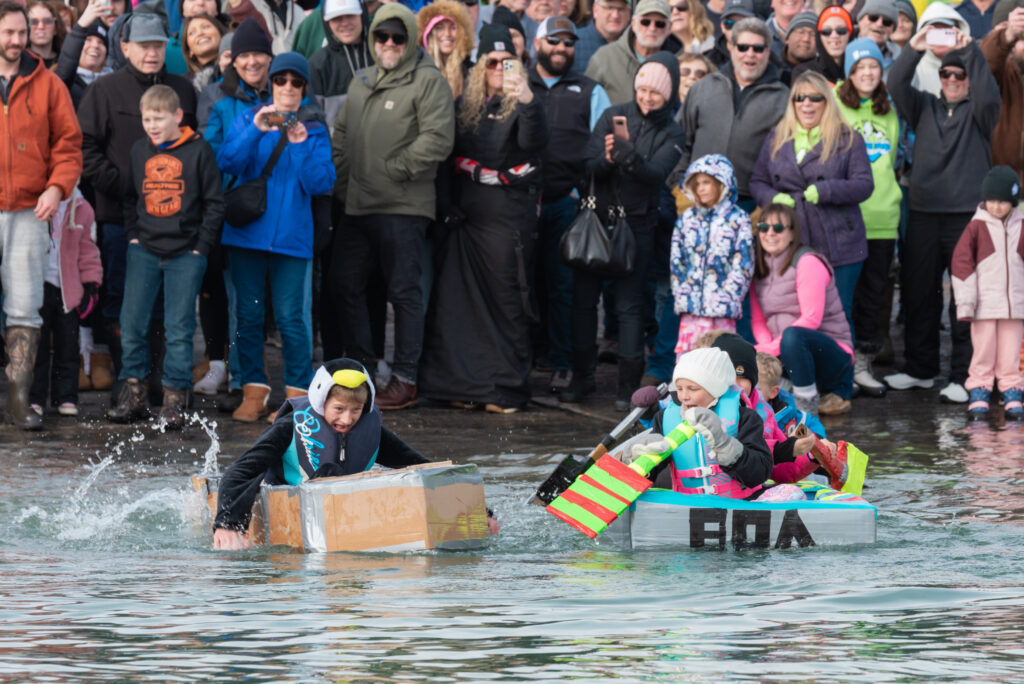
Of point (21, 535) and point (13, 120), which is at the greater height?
point (13, 120)

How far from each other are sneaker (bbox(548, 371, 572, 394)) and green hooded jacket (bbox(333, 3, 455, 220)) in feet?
5.85

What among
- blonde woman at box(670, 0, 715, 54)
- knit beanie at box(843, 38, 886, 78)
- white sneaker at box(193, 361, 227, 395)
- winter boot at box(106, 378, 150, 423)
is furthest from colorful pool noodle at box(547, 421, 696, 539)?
blonde woman at box(670, 0, 715, 54)

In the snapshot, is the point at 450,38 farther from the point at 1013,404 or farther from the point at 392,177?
the point at 1013,404

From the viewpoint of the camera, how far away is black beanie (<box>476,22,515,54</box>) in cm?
1195

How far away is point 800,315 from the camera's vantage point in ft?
40.2

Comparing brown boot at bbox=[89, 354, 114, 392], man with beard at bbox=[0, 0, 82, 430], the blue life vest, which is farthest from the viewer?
brown boot at bbox=[89, 354, 114, 392]

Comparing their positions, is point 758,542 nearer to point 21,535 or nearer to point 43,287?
point 21,535

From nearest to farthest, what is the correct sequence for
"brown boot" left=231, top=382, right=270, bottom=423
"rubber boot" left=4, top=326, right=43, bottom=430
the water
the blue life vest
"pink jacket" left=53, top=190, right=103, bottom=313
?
the water → the blue life vest → "rubber boot" left=4, top=326, right=43, bottom=430 → "pink jacket" left=53, top=190, right=103, bottom=313 → "brown boot" left=231, top=382, right=270, bottom=423

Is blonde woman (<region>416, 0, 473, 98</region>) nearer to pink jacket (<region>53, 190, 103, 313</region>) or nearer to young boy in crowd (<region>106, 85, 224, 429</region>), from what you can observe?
young boy in crowd (<region>106, 85, 224, 429</region>)

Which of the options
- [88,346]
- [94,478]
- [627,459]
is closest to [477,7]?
[88,346]

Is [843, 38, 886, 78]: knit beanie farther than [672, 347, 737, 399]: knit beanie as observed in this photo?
Yes

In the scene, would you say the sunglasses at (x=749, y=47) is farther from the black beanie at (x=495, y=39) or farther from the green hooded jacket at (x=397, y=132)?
the green hooded jacket at (x=397, y=132)

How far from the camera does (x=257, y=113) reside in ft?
37.8

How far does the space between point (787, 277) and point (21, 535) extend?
6.01 meters
